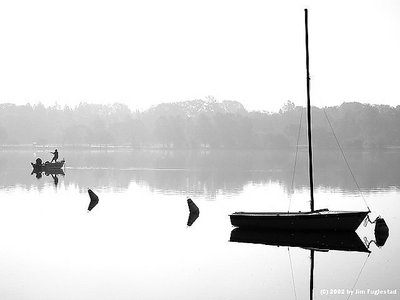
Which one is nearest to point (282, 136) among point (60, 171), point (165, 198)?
point (60, 171)

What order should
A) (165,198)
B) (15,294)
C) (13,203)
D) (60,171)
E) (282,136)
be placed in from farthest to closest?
(282,136)
(60,171)
(165,198)
(13,203)
(15,294)

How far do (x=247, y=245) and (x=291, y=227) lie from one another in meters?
3.05

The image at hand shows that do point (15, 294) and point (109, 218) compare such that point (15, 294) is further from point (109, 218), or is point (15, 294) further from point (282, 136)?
point (282, 136)

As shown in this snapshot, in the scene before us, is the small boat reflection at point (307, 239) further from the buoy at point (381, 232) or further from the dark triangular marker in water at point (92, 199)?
the dark triangular marker in water at point (92, 199)

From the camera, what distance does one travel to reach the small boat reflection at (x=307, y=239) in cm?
3047

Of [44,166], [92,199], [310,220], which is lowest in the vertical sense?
[92,199]

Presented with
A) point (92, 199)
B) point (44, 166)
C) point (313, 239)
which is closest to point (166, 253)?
point (313, 239)

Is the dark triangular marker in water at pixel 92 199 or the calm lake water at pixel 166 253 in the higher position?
the dark triangular marker in water at pixel 92 199

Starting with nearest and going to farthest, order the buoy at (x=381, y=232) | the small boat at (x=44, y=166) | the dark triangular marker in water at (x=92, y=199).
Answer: the buoy at (x=381, y=232), the dark triangular marker in water at (x=92, y=199), the small boat at (x=44, y=166)

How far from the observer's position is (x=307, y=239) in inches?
1252

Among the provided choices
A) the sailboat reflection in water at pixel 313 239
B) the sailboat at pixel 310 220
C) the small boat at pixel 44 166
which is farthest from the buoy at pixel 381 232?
the small boat at pixel 44 166

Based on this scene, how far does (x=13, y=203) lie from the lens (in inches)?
1932

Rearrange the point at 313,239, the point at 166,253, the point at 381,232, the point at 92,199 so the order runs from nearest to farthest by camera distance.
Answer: the point at 166,253, the point at 313,239, the point at 381,232, the point at 92,199

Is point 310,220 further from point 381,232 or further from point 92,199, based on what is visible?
point 92,199
